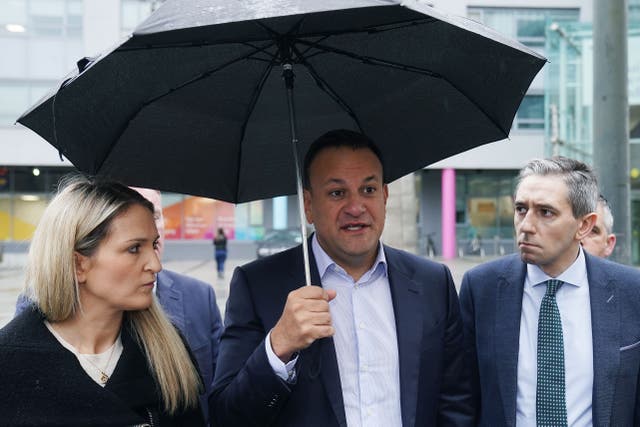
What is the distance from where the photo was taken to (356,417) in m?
2.32

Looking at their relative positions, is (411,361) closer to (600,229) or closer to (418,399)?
(418,399)

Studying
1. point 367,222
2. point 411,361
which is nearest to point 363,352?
point 411,361

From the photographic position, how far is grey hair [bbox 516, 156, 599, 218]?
2.83 meters

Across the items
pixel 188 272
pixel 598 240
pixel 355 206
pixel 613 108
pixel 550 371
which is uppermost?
pixel 613 108

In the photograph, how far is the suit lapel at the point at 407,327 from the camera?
2350 millimetres

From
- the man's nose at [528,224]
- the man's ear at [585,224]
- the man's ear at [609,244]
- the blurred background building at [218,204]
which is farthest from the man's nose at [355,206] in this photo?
the blurred background building at [218,204]

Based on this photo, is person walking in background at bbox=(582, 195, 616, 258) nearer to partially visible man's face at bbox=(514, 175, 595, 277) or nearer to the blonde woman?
partially visible man's face at bbox=(514, 175, 595, 277)

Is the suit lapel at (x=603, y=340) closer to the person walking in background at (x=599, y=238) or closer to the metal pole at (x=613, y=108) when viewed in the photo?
the person walking in background at (x=599, y=238)

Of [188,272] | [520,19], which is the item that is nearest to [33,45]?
[188,272]

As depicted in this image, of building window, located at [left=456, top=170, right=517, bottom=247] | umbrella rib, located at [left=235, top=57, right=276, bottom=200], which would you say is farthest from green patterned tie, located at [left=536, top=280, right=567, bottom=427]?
building window, located at [left=456, top=170, right=517, bottom=247]

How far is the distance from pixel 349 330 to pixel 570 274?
41.2 inches

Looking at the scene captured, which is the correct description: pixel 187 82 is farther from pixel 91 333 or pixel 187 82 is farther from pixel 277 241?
pixel 277 241

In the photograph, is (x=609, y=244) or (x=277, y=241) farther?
(x=277, y=241)

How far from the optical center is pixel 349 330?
2.46 m
